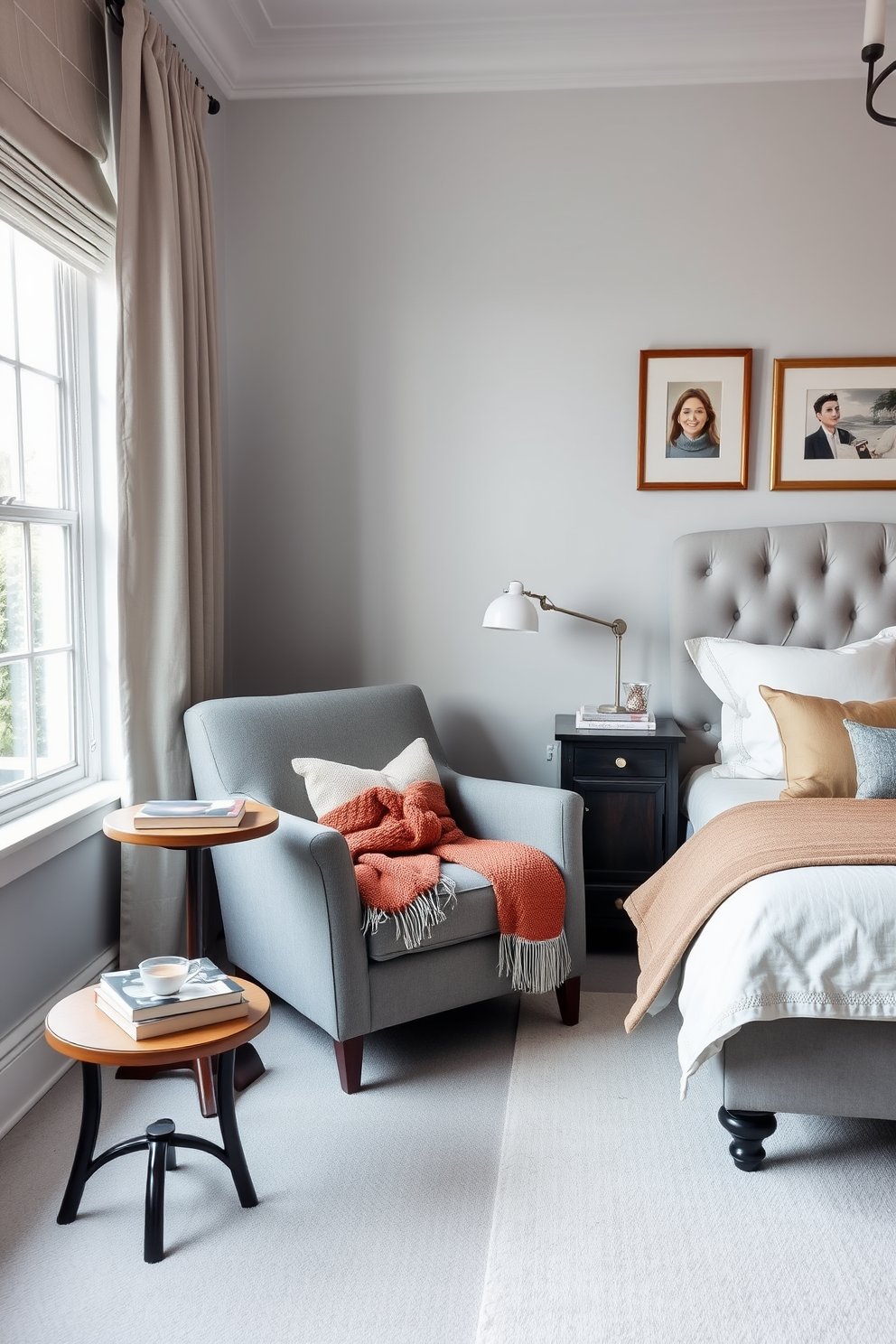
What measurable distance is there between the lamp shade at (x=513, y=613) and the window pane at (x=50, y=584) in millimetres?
1254

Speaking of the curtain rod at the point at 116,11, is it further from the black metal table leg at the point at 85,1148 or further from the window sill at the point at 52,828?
the black metal table leg at the point at 85,1148

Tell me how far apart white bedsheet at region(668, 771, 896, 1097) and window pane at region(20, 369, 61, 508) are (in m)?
1.97

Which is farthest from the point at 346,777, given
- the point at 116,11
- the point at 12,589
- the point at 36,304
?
the point at 116,11

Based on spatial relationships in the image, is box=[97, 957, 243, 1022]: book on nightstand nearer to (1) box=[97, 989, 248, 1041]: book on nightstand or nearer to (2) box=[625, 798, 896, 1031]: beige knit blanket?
(1) box=[97, 989, 248, 1041]: book on nightstand

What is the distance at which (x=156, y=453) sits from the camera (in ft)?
9.22

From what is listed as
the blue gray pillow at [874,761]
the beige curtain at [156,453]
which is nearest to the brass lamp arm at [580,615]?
the blue gray pillow at [874,761]

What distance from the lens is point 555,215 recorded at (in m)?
3.45

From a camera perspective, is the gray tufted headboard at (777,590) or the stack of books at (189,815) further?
the gray tufted headboard at (777,590)

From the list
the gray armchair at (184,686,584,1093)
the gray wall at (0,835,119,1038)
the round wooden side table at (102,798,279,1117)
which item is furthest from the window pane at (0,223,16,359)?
the gray wall at (0,835,119,1038)

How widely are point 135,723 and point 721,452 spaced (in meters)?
2.12

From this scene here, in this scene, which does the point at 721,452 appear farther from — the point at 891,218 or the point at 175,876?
the point at 175,876

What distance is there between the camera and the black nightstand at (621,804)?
3.17 m

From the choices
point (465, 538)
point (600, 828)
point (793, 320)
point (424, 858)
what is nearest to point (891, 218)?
point (793, 320)

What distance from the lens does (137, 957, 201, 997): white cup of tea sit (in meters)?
1.85
